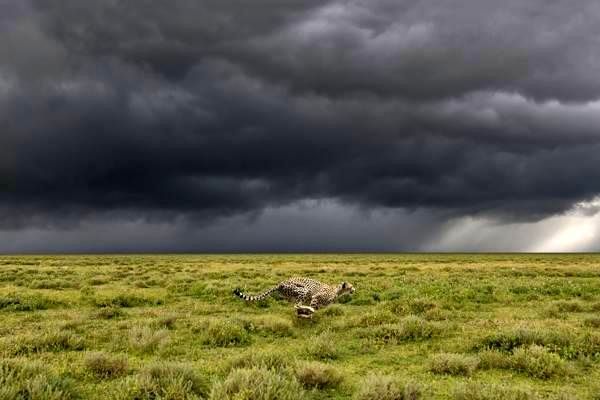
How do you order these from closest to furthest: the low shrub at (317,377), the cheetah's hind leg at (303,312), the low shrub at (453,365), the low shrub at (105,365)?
the low shrub at (317,377), the low shrub at (105,365), the low shrub at (453,365), the cheetah's hind leg at (303,312)

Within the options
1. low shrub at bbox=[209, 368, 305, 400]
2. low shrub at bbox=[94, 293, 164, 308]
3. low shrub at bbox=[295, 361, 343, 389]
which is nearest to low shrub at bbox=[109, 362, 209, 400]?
low shrub at bbox=[209, 368, 305, 400]

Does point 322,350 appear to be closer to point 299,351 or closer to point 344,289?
point 299,351

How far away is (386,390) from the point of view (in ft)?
23.9

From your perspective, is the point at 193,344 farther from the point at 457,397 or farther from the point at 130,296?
the point at 130,296

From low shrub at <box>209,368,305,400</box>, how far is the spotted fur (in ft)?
31.0

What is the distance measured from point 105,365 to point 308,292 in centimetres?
1015

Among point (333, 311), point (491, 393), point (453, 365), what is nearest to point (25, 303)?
point (333, 311)

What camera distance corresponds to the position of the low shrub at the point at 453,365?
927cm

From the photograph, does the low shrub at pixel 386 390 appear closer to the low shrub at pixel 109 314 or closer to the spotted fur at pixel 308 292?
the spotted fur at pixel 308 292

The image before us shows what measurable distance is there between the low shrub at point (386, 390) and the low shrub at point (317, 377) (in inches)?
29.8

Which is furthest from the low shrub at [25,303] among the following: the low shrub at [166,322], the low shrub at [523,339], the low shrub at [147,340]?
the low shrub at [523,339]

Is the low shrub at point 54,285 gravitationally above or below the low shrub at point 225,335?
below

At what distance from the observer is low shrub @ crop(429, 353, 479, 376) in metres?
9.27

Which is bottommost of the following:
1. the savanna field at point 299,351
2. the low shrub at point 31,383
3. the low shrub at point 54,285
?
the low shrub at point 54,285
